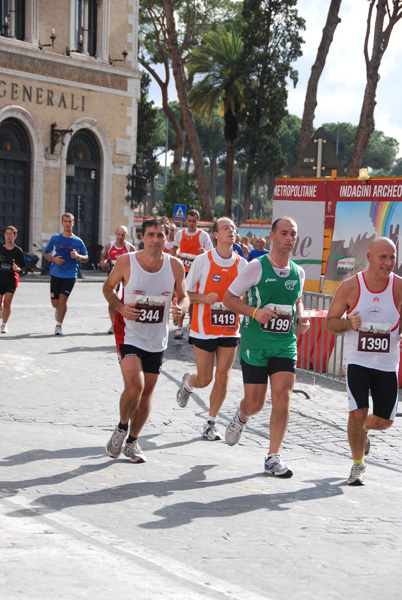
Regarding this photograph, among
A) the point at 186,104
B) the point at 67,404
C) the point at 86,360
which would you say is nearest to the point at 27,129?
the point at 186,104

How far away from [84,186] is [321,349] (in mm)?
21817

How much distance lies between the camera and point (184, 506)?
603 centimetres

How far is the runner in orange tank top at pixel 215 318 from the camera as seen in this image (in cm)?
841

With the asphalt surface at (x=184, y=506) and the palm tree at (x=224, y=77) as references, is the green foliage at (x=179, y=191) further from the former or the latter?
the asphalt surface at (x=184, y=506)

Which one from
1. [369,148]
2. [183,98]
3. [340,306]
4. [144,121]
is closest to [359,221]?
[340,306]

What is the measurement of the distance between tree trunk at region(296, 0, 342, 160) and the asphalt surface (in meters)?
19.1

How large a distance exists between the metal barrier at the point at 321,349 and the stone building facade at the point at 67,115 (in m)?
19.0

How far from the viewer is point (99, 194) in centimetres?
3372

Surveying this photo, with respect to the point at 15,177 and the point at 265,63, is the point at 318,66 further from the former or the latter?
the point at 265,63

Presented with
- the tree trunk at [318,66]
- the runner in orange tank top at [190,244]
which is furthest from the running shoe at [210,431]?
the tree trunk at [318,66]

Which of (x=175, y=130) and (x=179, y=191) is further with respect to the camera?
(x=175, y=130)

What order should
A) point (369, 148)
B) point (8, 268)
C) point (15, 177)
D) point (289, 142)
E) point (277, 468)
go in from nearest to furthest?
1. point (277, 468)
2. point (8, 268)
3. point (15, 177)
4. point (289, 142)
5. point (369, 148)

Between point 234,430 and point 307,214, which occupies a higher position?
point 307,214

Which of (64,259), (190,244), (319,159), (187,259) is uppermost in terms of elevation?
(319,159)
